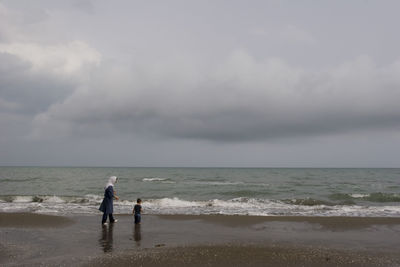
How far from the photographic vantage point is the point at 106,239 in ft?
29.3

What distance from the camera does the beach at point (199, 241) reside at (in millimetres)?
6859

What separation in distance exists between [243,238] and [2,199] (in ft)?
67.1

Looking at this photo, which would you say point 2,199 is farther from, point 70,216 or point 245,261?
point 245,261

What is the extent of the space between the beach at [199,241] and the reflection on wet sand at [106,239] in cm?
3

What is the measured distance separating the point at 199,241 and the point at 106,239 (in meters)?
2.88

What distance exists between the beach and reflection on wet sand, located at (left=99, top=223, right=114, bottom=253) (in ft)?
0.09

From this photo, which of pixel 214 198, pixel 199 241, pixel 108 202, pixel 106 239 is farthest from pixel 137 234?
pixel 214 198

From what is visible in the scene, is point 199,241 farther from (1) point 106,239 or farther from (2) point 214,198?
(2) point 214,198

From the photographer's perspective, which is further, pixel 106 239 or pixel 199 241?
pixel 106 239

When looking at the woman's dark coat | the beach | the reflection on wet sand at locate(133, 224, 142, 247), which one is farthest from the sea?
the reflection on wet sand at locate(133, 224, 142, 247)

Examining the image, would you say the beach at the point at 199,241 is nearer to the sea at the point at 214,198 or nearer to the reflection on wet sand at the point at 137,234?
the reflection on wet sand at the point at 137,234

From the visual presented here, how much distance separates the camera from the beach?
22.5 ft

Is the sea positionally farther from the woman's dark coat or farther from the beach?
the woman's dark coat

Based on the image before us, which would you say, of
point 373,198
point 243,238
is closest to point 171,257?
point 243,238
